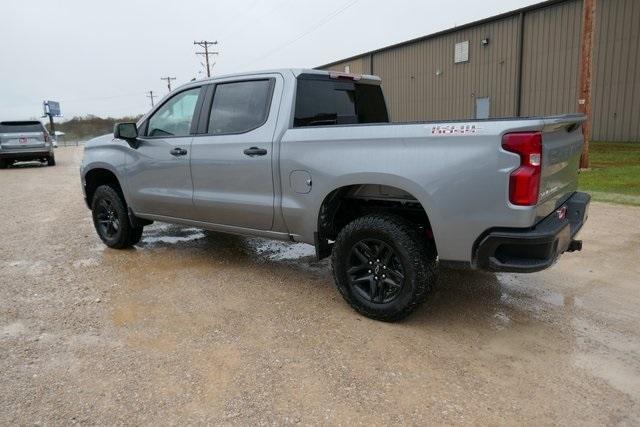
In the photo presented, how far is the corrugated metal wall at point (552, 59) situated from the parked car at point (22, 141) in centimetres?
1965

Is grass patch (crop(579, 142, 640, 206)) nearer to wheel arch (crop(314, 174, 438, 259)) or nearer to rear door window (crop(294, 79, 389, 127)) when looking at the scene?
rear door window (crop(294, 79, 389, 127))

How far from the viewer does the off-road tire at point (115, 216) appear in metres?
5.96

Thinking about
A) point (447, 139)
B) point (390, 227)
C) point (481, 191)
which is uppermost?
point (447, 139)

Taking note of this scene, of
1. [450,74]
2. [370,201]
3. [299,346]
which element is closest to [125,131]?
[370,201]

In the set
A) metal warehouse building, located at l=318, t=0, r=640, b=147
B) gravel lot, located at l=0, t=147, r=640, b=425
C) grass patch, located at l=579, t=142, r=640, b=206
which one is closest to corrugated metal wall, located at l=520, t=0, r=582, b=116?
metal warehouse building, located at l=318, t=0, r=640, b=147

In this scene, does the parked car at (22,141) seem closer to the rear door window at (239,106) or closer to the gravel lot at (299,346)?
the gravel lot at (299,346)

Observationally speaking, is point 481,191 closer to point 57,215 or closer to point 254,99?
point 254,99

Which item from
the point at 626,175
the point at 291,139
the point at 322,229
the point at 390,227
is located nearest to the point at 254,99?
the point at 291,139

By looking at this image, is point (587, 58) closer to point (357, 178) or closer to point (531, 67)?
point (357, 178)

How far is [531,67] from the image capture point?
70.3 feet

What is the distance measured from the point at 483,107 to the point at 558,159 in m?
22.2

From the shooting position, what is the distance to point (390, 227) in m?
3.62

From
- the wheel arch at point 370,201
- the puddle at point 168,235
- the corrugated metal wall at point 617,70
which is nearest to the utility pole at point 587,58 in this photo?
the corrugated metal wall at point 617,70

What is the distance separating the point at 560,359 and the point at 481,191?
1.18 m
